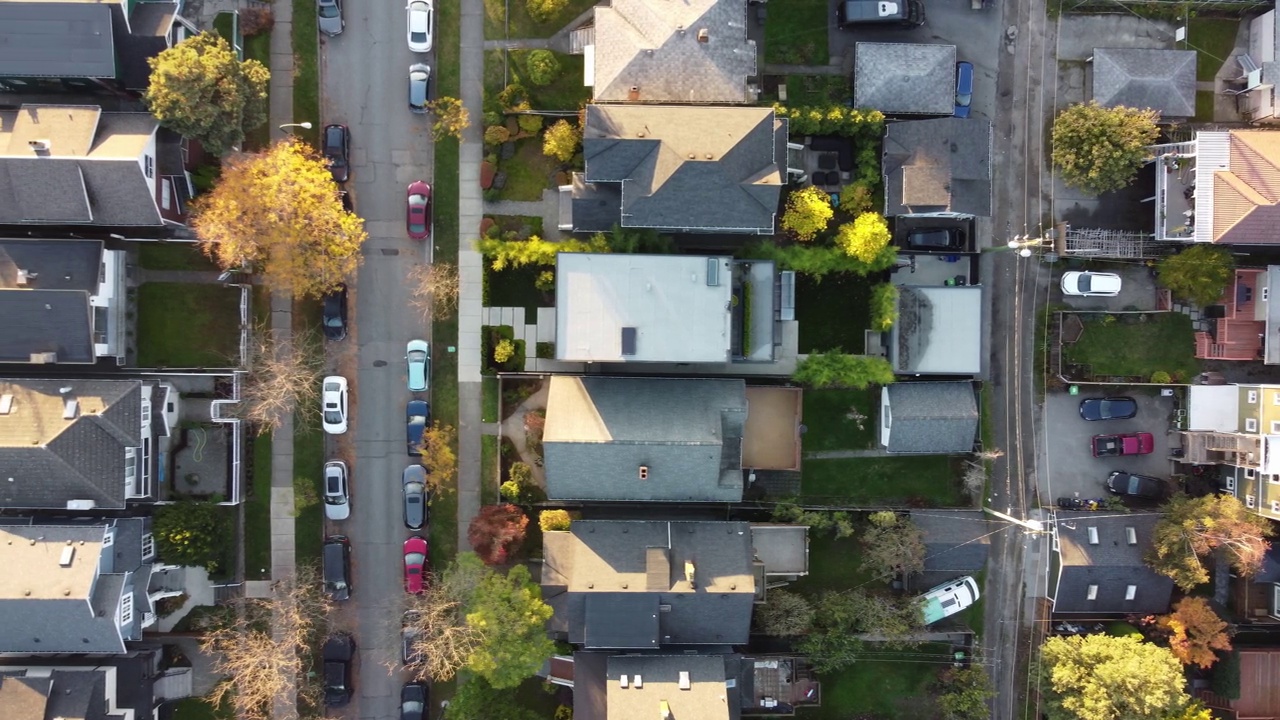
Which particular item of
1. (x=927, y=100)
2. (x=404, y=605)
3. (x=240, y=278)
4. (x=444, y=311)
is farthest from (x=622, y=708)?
(x=927, y=100)

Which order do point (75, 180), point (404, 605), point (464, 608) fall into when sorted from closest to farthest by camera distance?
point (75, 180), point (464, 608), point (404, 605)

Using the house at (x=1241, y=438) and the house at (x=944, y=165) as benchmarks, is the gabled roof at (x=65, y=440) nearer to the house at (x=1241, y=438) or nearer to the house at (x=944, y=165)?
the house at (x=944, y=165)

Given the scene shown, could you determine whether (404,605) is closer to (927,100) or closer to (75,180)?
(75,180)

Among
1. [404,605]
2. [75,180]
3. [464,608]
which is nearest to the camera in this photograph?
[75,180]

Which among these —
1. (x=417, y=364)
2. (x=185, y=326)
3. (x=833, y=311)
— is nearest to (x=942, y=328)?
(x=833, y=311)

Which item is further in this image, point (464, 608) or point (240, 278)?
point (240, 278)

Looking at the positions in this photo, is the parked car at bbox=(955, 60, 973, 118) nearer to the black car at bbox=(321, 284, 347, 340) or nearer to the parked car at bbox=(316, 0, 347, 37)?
the parked car at bbox=(316, 0, 347, 37)

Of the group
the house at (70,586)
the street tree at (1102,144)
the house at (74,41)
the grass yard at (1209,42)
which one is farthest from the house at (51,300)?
the grass yard at (1209,42)
